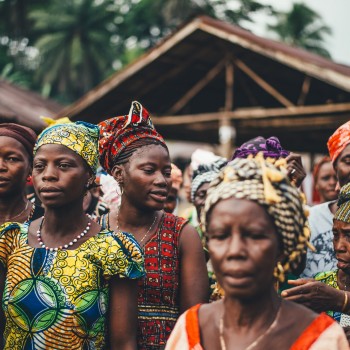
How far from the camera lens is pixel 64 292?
2469 millimetres

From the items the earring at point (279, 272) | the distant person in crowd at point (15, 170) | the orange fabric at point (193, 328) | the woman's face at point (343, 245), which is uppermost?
the distant person in crowd at point (15, 170)

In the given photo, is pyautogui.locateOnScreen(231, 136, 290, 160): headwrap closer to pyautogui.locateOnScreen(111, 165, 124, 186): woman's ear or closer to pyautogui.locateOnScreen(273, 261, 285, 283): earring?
pyautogui.locateOnScreen(111, 165, 124, 186): woman's ear

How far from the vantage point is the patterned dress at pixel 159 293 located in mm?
2791

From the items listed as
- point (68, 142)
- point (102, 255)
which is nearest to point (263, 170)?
point (102, 255)

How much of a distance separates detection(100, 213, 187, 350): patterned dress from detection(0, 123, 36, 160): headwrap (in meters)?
0.97

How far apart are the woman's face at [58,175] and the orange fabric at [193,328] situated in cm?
85

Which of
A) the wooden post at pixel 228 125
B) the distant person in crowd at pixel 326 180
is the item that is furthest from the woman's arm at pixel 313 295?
the wooden post at pixel 228 125

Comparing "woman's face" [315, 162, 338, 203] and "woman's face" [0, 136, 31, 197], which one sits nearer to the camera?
"woman's face" [0, 136, 31, 197]

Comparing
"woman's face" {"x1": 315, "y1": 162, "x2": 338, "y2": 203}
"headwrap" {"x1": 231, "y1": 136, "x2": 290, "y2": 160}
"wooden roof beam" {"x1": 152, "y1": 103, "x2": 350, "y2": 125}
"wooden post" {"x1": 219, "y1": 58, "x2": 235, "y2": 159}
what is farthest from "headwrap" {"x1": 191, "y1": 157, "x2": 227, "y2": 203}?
"wooden post" {"x1": 219, "y1": 58, "x2": 235, "y2": 159}

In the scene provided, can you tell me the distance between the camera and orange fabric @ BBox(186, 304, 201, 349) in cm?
205

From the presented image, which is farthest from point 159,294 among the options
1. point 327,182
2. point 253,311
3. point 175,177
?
point 327,182

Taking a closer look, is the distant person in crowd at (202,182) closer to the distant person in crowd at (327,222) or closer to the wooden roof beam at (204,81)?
the distant person in crowd at (327,222)

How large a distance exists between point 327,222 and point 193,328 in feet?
6.53

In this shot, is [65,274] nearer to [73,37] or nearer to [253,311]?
[253,311]
